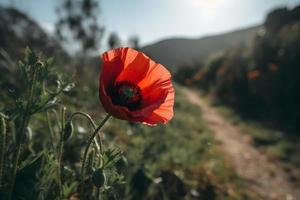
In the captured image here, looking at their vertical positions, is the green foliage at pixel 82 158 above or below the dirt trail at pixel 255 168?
above

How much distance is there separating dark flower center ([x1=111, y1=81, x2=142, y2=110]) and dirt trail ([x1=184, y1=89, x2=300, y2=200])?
3848 millimetres

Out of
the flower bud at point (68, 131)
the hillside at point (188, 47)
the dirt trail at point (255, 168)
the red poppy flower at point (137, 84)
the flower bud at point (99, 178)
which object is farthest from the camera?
the hillside at point (188, 47)

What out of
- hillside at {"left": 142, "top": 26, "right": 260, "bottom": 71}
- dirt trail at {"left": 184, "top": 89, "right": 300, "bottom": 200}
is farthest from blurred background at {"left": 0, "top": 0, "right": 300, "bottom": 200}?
hillside at {"left": 142, "top": 26, "right": 260, "bottom": 71}

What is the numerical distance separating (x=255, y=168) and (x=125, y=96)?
5361 millimetres

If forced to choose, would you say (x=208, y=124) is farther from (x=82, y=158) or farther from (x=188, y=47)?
(x=188, y=47)

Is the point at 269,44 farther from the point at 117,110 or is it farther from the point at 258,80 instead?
the point at 117,110

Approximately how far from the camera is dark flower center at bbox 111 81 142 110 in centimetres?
182

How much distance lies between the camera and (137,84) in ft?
6.37

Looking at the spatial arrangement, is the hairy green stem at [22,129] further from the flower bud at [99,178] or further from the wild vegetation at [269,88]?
the wild vegetation at [269,88]

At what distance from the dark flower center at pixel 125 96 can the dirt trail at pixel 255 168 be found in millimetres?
3848

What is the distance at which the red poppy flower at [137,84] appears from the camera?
5.72 feet

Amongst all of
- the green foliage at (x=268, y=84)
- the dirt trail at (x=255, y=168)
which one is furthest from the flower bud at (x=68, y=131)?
the green foliage at (x=268, y=84)

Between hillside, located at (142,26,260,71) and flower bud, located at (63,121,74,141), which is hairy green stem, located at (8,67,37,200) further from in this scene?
hillside, located at (142,26,260,71)

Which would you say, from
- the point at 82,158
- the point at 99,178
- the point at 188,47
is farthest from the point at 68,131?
the point at 188,47
